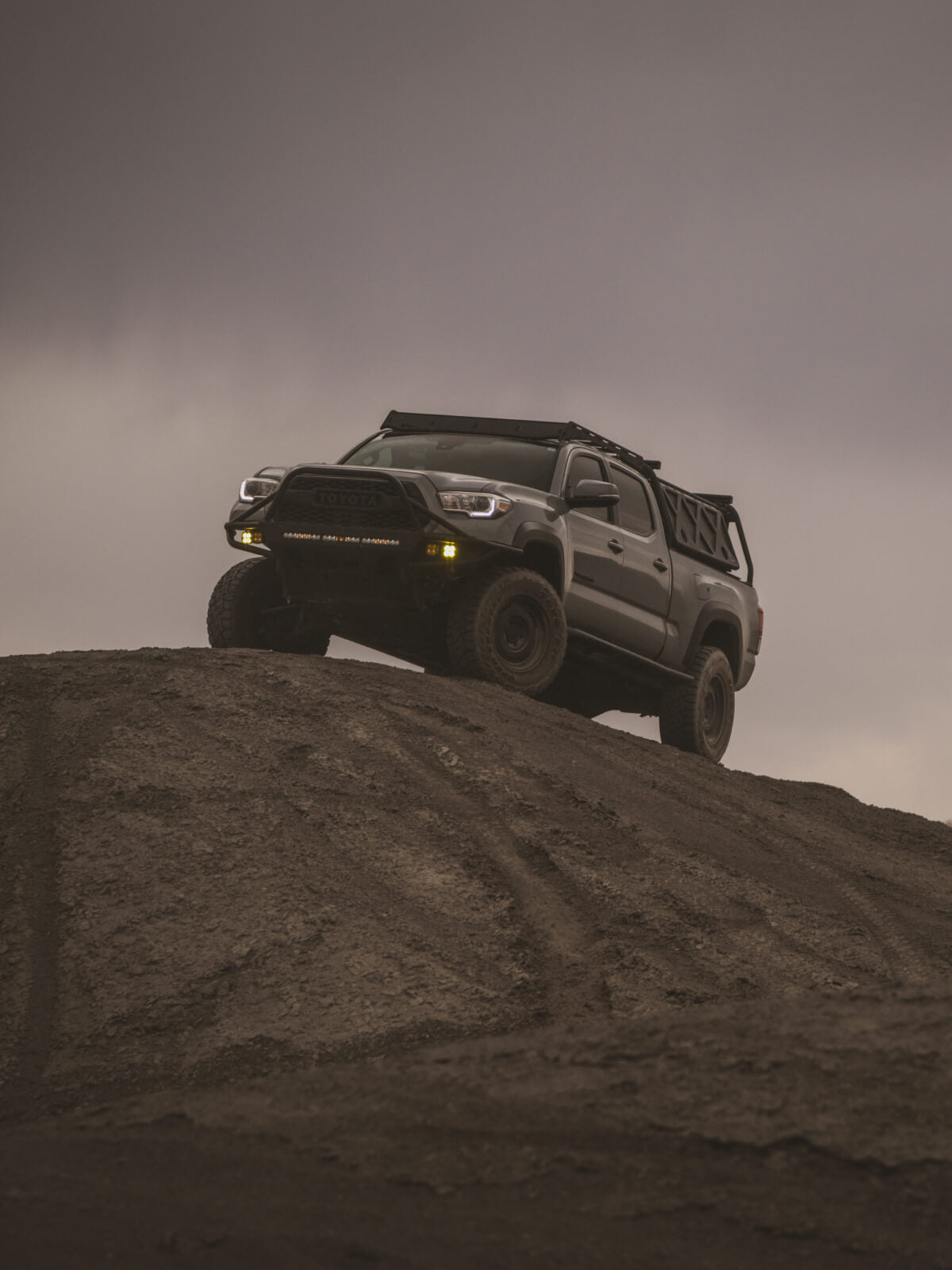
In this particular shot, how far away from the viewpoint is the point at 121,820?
7699 millimetres

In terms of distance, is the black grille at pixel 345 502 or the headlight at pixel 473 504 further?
the headlight at pixel 473 504

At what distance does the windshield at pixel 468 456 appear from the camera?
11156 millimetres

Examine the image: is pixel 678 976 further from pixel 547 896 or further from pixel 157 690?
pixel 157 690

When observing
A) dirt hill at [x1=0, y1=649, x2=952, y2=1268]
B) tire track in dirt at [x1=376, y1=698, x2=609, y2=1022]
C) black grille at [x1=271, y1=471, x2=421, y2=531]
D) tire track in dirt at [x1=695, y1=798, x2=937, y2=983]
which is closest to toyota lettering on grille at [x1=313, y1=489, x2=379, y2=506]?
black grille at [x1=271, y1=471, x2=421, y2=531]

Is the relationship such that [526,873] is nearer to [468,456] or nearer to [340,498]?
[340,498]

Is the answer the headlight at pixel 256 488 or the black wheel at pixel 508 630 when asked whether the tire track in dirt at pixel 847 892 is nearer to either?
the black wheel at pixel 508 630

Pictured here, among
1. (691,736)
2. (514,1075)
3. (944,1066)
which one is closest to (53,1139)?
(514,1075)

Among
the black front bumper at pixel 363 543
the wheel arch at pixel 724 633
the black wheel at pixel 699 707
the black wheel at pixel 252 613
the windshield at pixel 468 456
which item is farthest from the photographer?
the wheel arch at pixel 724 633

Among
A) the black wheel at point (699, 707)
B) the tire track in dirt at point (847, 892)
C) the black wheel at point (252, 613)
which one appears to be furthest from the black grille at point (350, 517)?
the black wheel at point (699, 707)

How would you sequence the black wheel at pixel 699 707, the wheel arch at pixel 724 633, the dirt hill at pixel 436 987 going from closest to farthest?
the dirt hill at pixel 436 987, the black wheel at pixel 699 707, the wheel arch at pixel 724 633

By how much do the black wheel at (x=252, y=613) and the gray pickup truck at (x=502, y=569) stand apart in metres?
0.01

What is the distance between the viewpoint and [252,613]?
11.0 meters

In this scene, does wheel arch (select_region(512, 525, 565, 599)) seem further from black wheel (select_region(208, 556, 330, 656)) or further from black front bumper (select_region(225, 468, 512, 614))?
black wheel (select_region(208, 556, 330, 656))

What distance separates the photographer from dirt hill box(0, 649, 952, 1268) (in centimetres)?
343
